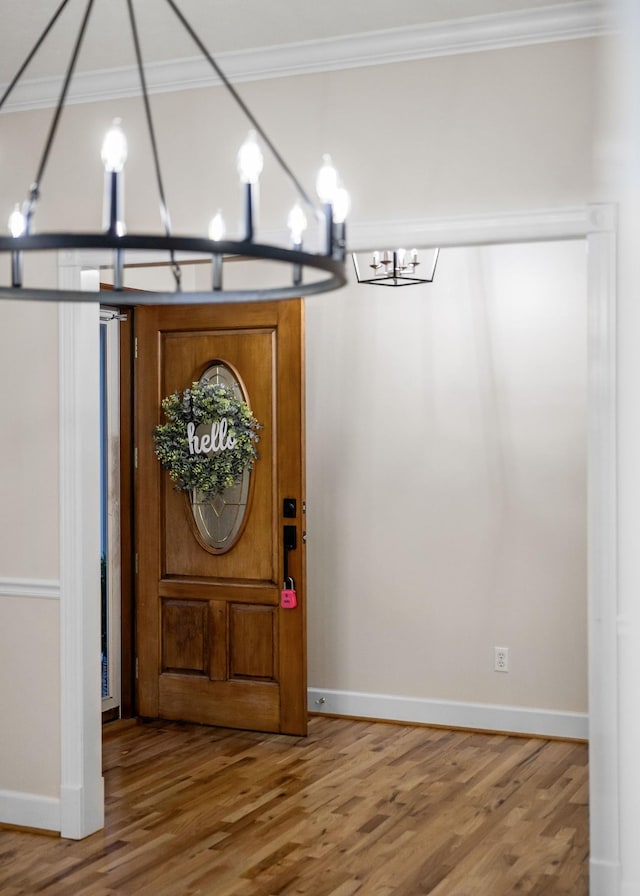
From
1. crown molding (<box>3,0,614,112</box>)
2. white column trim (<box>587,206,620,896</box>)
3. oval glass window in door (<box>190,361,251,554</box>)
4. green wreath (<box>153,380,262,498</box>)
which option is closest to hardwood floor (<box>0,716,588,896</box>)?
white column trim (<box>587,206,620,896</box>)

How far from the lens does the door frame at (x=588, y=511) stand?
296 cm

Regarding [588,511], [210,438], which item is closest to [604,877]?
[588,511]

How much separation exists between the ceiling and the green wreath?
1.93 meters

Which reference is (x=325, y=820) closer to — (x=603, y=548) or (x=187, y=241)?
(x=603, y=548)

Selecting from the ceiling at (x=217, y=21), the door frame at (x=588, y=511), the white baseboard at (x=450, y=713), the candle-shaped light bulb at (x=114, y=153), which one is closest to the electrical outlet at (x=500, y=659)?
the white baseboard at (x=450, y=713)

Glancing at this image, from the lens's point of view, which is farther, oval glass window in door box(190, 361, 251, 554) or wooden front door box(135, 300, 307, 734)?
oval glass window in door box(190, 361, 251, 554)

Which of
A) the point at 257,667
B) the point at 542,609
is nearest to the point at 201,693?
the point at 257,667

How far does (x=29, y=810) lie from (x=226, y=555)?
173 cm

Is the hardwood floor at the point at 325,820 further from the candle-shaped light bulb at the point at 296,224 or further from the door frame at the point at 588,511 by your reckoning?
the candle-shaped light bulb at the point at 296,224

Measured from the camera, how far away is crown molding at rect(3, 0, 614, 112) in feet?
10.1

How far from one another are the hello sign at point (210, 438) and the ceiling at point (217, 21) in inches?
79.7

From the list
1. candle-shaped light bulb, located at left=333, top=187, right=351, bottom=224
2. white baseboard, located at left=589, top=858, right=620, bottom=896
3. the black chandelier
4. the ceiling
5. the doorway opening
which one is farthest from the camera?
the doorway opening

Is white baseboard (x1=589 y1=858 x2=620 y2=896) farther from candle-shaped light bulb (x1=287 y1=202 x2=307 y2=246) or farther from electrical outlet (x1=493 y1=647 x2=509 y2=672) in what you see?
candle-shaped light bulb (x1=287 y1=202 x2=307 y2=246)

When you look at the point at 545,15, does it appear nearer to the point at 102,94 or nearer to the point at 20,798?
the point at 102,94
